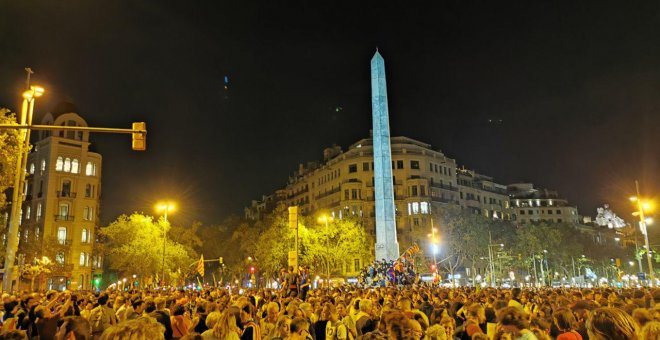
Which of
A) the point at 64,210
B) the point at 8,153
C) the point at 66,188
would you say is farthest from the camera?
the point at 66,188

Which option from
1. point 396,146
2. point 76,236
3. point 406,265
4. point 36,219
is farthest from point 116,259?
point 396,146

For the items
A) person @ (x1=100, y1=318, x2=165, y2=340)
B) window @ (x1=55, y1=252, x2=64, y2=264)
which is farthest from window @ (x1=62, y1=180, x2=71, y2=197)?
person @ (x1=100, y1=318, x2=165, y2=340)

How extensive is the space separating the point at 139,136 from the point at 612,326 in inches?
512

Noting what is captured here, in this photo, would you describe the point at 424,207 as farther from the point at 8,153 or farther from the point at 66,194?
the point at 8,153

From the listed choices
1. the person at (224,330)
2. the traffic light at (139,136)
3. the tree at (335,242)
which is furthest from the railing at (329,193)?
the person at (224,330)

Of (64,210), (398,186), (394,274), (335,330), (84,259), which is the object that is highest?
(398,186)

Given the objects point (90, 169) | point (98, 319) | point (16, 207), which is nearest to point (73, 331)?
point (98, 319)

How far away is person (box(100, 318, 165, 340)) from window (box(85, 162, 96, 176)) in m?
67.7

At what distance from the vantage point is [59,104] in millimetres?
63156

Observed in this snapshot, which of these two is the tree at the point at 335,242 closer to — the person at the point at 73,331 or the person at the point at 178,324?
the person at the point at 178,324

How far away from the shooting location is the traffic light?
14.0 meters

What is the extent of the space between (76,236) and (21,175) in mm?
43664

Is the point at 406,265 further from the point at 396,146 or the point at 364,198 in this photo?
the point at 396,146

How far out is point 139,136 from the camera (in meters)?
14.1
